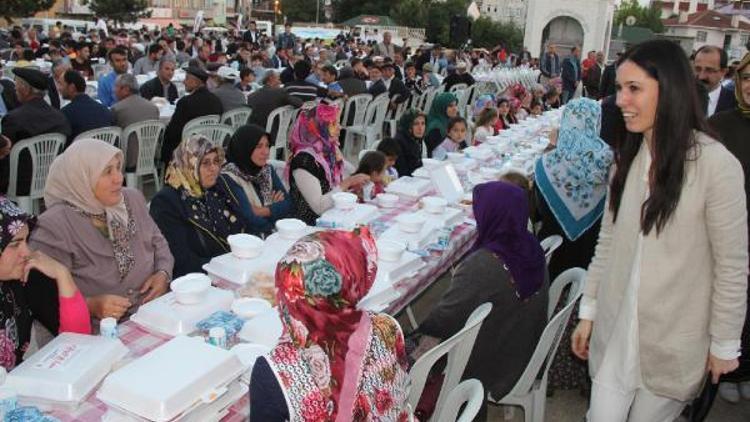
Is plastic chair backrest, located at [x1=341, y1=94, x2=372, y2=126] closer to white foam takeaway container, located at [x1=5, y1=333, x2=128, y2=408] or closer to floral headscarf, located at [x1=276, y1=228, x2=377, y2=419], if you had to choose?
white foam takeaway container, located at [x1=5, y1=333, x2=128, y2=408]

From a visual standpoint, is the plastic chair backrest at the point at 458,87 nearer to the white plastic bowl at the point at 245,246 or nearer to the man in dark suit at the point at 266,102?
the man in dark suit at the point at 266,102

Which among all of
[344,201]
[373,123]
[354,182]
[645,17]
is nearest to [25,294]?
[344,201]

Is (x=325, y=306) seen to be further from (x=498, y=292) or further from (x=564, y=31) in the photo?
(x=564, y=31)

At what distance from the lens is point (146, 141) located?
17.4 ft

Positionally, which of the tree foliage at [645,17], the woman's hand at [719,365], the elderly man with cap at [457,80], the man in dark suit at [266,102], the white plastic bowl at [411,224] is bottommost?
the woman's hand at [719,365]

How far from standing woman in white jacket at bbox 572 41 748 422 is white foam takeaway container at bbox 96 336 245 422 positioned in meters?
1.16

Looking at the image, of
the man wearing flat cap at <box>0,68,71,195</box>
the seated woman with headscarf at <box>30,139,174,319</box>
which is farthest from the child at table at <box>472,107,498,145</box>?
the seated woman with headscarf at <box>30,139,174,319</box>

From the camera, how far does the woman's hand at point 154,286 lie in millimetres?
2762

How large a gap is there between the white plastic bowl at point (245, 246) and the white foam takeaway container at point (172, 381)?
0.81 meters

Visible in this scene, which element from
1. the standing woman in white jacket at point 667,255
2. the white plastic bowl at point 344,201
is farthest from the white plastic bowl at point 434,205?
the standing woman in white jacket at point 667,255

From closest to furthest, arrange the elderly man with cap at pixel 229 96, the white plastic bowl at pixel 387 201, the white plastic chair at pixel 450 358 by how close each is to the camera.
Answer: the white plastic chair at pixel 450 358, the white plastic bowl at pixel 387 201, the elderly man with cap at pixel 229 96

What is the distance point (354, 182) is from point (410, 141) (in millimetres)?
1418

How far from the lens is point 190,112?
5648 mm

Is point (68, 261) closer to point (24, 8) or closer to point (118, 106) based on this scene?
point (118, 106)
